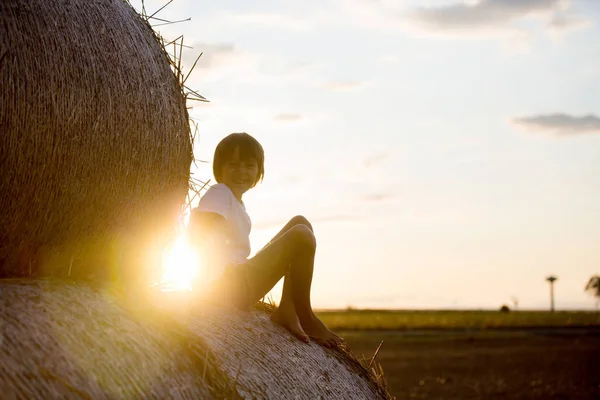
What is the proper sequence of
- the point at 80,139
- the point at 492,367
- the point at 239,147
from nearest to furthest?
1. the point at 80,139
2. the point at 239,147
3. the point at 492,367

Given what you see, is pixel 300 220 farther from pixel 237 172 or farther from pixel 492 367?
pixel 492 367

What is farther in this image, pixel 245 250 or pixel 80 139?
pixel 245 250

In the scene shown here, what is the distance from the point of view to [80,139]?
4.41 m

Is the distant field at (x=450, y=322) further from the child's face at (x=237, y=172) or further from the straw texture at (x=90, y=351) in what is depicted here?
the straw texture at (x=90, y=351)

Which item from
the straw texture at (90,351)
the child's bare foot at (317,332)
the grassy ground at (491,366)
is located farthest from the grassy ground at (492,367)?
the straw texture at (90,351)

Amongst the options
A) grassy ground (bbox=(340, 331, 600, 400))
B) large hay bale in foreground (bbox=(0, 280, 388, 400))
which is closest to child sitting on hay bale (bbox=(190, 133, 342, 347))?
large hay bale in foreground (bbox=(0, 280, 388, 400))

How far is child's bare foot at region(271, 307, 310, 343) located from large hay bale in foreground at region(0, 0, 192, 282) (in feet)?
3.27

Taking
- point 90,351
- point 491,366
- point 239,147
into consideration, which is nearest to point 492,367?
point 491,366

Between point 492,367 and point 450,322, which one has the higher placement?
point 450,322

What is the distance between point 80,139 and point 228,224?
5.00 ft

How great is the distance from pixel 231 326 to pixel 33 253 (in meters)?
1.25

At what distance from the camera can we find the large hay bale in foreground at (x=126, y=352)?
134 inches

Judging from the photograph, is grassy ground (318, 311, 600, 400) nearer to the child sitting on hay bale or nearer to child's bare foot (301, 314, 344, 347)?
child's bare foot (301, 314, 344, 347)

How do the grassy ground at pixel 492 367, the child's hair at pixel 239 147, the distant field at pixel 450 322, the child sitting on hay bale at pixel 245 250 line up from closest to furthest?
the child sitting on hay bale at pixel 245 250
the child's hair at pixel 239 147
the grassy ground at pixel 492 367
the distant field at pixel 450 322
